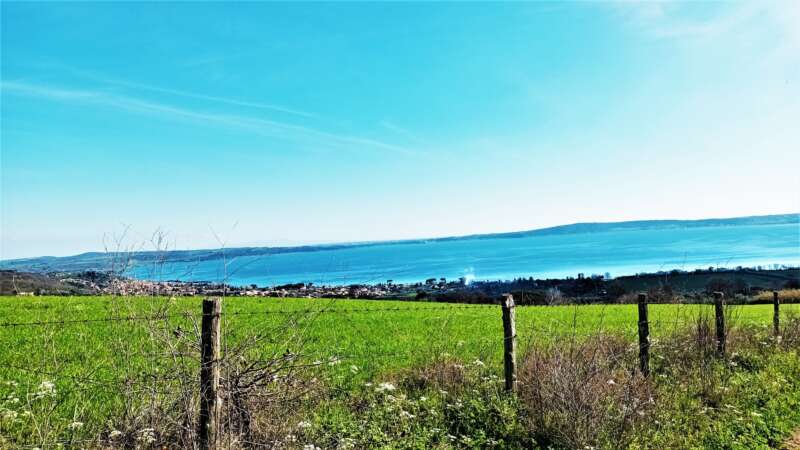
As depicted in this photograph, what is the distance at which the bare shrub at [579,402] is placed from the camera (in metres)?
6.20

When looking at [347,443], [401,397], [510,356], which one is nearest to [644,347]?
[510,356]

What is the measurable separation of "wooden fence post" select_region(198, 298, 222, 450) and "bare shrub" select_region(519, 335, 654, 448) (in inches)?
158

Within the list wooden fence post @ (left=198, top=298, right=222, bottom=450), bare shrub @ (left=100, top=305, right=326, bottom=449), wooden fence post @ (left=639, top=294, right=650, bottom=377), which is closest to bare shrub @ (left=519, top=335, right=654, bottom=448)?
wooden fence post @ (left=639, top=294, right=650, bottom=377)

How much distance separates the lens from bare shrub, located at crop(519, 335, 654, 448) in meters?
6.20

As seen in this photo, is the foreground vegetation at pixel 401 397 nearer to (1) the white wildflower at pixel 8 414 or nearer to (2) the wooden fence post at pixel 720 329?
(1) the white wildflower at pixel 8 414

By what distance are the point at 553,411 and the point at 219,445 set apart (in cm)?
415

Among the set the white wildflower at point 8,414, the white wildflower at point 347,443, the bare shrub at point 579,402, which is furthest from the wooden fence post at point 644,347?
the white wildflower at point 8,414

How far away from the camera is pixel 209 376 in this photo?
4.93m

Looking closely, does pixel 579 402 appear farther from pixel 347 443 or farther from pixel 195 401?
pixel 195 401

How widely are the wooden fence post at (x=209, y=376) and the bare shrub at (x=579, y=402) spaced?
4011 millimetres

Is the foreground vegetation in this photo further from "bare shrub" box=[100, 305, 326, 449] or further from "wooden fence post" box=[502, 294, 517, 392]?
"wooden fence post" box=[502, 294, 517, 392]

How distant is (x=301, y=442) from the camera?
5.60 metres

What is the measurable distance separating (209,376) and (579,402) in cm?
449

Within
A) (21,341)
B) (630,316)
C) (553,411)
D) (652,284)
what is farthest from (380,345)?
(652,284)
